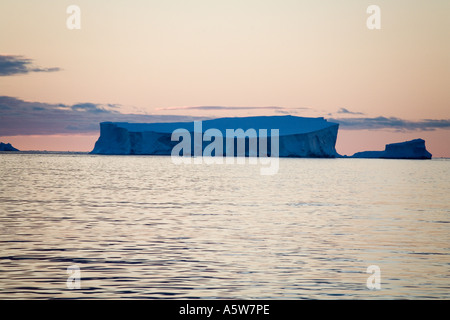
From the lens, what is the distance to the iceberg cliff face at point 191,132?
316 feet

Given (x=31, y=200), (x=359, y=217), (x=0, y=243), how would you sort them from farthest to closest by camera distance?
(x=31, y=200) < (x=359, y=217) < (x=0, y=243)

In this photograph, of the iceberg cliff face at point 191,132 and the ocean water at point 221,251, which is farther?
the iceberg cliff face at point 191,132

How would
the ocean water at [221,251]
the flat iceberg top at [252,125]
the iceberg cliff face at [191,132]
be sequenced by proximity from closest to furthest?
the ocean water at [221,251], the iceberg cliff face at [191,132], the flat iceberg top at [252,125]

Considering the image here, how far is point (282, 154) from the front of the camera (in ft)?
325

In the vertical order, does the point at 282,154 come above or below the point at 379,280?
below

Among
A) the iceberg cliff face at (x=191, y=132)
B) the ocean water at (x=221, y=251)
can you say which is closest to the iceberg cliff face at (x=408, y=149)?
the iceberg cliff face at (x=191, y=132)

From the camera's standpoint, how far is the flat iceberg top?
101 metres

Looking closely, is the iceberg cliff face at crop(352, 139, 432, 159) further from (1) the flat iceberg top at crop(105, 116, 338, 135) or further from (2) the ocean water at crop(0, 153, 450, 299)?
(2) the ocean water at crop(0, 153, 450, 299)

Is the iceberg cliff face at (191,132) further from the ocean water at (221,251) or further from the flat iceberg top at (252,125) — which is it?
the ocean water at (221,251)

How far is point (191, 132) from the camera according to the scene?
101 metres

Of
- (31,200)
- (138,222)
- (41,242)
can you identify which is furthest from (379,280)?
(31,200)

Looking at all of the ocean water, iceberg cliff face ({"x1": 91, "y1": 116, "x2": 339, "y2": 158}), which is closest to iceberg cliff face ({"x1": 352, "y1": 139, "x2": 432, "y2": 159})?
iceberg cliff face ({"x1": 91, "y1": 116, "x2": 339, "y2": 158})

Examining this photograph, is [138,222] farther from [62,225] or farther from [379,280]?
[379,280]

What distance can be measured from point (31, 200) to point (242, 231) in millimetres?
10624
